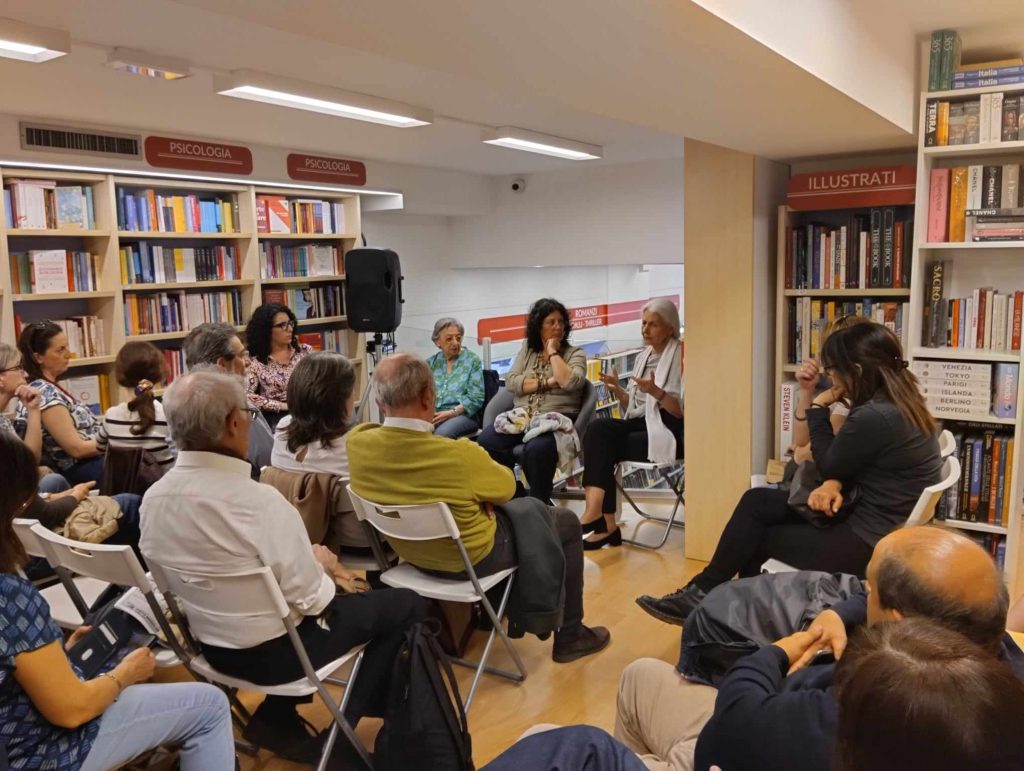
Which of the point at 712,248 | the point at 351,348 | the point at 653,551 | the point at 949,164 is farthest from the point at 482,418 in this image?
the point at 949,164

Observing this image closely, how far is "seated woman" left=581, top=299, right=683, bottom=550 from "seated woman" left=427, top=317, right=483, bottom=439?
1.11 meters

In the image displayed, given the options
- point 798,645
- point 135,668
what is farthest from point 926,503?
point 135,668

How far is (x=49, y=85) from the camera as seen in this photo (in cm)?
455

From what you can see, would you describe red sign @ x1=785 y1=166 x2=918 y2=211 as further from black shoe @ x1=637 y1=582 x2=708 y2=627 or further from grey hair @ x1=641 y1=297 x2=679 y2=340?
black shoe @ x1=637 y1=582 x2=708 y2=627

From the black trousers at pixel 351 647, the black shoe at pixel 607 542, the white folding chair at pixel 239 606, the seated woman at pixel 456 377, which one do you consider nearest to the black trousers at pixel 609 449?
the black shoe at pixel 607 542

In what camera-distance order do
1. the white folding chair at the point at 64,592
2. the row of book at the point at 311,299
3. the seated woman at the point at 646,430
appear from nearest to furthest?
the white folding chair at the point at 64,592, the seated woman at the point at 646,430, the row of book at the point at 311,299

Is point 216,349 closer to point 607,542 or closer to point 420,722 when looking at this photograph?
point 607,542

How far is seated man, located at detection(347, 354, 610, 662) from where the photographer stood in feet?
9.27

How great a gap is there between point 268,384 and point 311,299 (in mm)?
2276

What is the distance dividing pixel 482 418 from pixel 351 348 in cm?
267

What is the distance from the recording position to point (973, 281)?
3.79 m

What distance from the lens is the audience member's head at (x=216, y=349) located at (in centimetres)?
426

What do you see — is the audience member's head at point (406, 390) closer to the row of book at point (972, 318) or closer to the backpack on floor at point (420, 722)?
the backpack on floor at point (420, 722)

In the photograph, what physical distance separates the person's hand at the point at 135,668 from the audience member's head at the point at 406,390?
1138 mm
